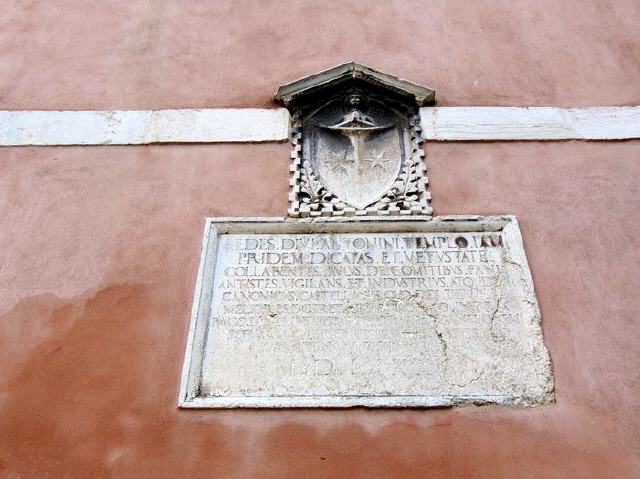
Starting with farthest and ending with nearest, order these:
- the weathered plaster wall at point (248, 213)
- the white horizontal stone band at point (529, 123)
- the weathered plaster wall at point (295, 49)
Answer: the weathered plaster wall at point (295, 49) < the white horizontal stone band at point (529, 123) < the weathered plaster wall at point (248, 213)

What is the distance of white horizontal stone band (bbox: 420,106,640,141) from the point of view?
3.54 m

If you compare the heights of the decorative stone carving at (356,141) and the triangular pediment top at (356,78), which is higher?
the triangular pediment top at (356,78)

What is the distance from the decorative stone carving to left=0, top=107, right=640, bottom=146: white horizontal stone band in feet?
0.40

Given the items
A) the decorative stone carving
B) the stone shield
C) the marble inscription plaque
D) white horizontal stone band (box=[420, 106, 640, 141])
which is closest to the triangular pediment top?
the decorative stone carving

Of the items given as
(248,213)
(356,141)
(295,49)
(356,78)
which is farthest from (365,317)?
(295,49)

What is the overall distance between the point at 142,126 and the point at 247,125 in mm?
646

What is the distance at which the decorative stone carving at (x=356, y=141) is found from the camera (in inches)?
131

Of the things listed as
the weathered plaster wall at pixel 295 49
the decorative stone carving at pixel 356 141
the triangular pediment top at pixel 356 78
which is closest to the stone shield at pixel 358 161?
the decorative stone carving at pixel 356 141

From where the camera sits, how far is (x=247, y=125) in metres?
3.59

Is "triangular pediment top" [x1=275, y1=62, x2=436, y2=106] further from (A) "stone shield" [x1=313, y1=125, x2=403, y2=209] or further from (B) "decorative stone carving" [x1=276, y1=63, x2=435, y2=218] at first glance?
(A) "stone shield" [x1=313, y1=125, x2=403, y2=209]

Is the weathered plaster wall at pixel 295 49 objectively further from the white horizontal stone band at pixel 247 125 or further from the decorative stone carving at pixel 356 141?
the decorative stone carving at pixel 356 141

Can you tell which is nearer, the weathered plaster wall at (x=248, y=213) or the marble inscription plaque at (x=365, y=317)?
the weathered plaster wall at (x=248, y=213)

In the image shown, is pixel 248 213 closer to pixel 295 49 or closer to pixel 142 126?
pixel 142 126

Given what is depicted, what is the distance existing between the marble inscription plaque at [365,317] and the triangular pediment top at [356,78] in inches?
35.3
